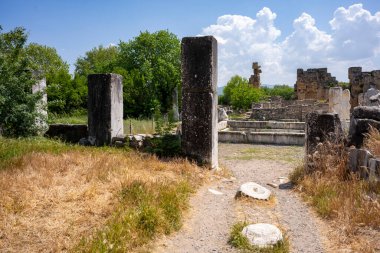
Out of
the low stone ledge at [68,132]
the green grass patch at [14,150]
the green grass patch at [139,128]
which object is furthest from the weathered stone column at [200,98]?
the green grass patch at [139,128]

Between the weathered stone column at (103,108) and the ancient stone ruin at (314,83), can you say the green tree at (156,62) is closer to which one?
the ancient stone ruin at (314,83)

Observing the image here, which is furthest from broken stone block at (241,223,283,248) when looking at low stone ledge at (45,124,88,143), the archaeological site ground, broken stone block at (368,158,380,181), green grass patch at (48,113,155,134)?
green grass patch at (48,113,155,134)

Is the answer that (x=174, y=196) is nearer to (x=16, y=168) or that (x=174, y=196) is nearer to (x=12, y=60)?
(x=16, y=168)

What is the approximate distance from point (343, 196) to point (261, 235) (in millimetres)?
1863

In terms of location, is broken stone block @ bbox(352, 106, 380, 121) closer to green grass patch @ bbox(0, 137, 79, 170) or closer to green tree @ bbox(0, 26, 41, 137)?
green grass patch @ bbox(0, 137, 79, 170)

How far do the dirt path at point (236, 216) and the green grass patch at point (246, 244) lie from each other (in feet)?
0.32

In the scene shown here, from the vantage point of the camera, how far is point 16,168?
19.6 ft

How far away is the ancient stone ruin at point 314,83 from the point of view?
37406 millimetres

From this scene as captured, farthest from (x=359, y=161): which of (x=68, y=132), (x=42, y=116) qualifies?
(x=42, y=116)

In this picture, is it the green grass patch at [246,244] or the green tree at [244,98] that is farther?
the green tree at [244,98]

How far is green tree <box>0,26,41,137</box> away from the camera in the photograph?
30.6 feet

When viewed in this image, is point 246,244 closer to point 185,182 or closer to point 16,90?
point 185,182

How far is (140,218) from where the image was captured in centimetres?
450

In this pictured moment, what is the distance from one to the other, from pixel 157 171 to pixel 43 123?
203 inches
